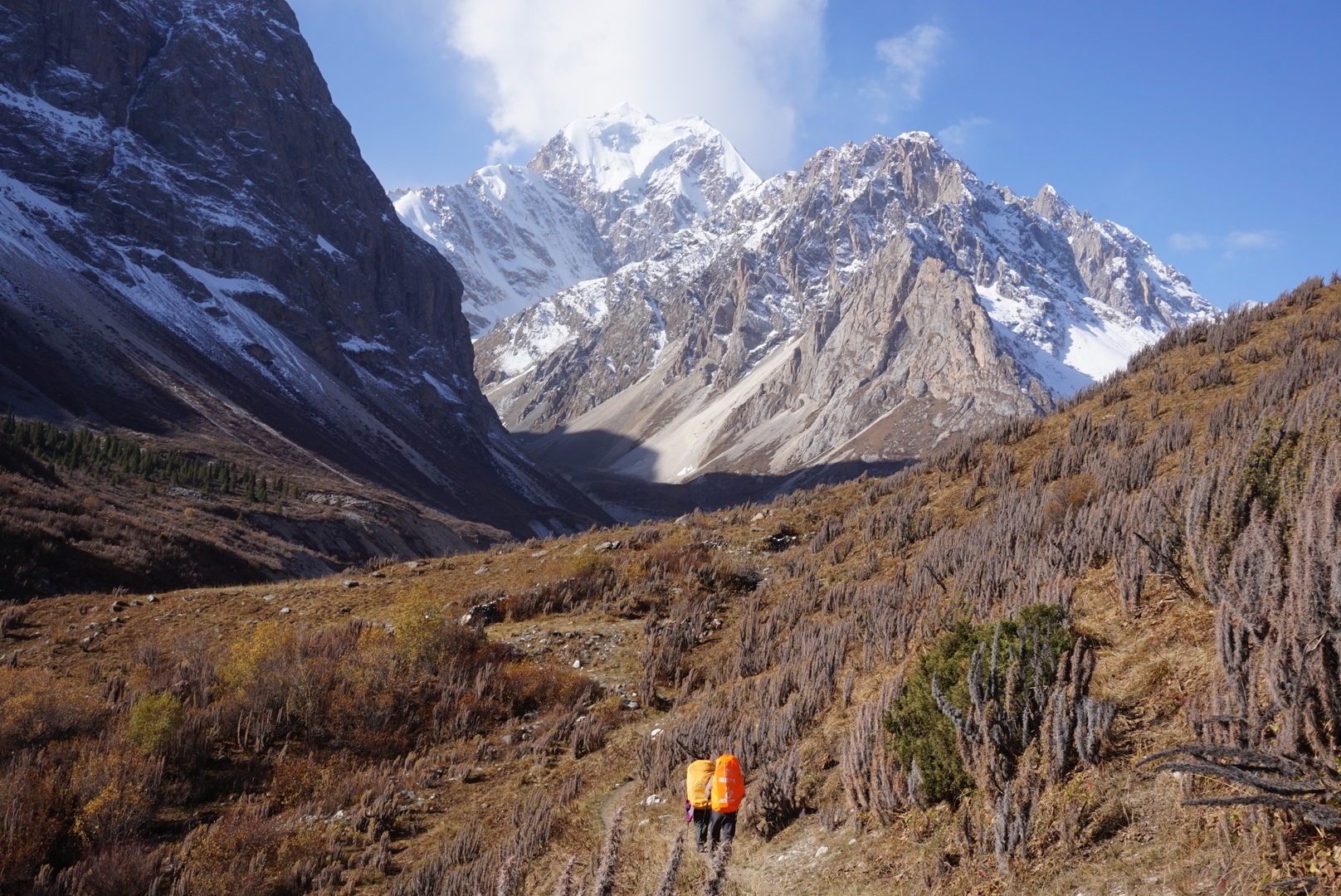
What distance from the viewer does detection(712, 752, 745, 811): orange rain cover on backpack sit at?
6.60 m

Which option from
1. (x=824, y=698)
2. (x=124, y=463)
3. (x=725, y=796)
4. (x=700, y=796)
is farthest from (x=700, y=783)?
(x=124, y=463)

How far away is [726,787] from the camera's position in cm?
663

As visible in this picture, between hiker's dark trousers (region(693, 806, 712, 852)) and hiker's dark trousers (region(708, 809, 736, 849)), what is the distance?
0.07 m

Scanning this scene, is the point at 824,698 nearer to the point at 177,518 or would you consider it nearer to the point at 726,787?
the point at 726,787

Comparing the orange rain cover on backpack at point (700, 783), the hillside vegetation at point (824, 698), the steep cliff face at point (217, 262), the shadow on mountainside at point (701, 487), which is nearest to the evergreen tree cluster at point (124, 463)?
the steep cliff face at point (217, 262)

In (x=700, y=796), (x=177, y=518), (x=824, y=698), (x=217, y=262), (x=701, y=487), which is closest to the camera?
(x=700, y=796)

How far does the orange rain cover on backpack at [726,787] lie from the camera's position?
660 cm

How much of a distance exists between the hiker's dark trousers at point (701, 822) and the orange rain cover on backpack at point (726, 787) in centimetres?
25

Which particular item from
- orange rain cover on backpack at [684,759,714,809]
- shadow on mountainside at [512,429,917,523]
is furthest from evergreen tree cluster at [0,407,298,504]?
shadow on mountainside at [512,429,917,523]

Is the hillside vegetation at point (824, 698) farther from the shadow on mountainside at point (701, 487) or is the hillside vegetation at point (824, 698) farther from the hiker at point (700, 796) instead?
the shadow on mountainside at point (701, 487)

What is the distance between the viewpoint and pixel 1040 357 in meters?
172

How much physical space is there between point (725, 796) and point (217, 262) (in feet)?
361

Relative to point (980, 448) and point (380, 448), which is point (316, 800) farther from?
point (380, 448)

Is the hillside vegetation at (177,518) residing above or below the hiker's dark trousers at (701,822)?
above
